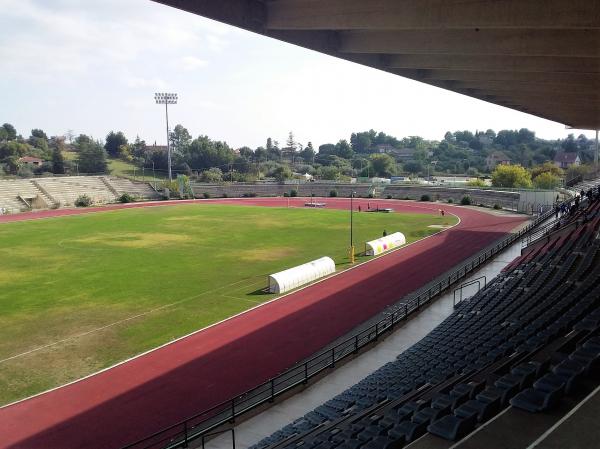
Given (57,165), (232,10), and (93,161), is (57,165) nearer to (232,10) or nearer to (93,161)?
(93,161)

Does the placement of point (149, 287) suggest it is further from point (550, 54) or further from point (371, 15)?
point (550, 54)

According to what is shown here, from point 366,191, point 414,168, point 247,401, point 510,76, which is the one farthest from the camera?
point 414,168

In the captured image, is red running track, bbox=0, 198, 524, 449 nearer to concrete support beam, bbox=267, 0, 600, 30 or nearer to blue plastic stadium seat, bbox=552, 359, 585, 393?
blue plastic stadium seat, bbox=552, 359, 585, 393

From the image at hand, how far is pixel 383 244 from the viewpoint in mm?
39375

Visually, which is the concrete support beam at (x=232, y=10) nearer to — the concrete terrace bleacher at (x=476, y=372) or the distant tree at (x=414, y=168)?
the concrete terrace bleacher at (x=476, y=372)

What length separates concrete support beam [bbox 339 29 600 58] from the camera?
14531 mm

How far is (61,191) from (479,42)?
8115 cm

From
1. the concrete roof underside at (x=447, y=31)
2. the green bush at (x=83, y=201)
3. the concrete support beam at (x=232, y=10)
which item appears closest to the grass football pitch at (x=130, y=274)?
the concrete support beam at (x=232, y=10)

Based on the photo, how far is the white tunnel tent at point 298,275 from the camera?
92.1ft

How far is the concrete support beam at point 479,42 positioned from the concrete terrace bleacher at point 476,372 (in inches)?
293

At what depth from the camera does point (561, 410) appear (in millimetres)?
7711

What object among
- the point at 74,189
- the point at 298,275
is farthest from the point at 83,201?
the point at 298,275

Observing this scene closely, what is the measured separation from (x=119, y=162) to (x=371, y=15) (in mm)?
151171

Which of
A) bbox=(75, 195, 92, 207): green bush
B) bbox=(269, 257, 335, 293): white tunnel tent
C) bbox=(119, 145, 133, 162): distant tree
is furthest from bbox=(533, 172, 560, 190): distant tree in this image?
bbox=(119, 145, 133, 162): distant tree
